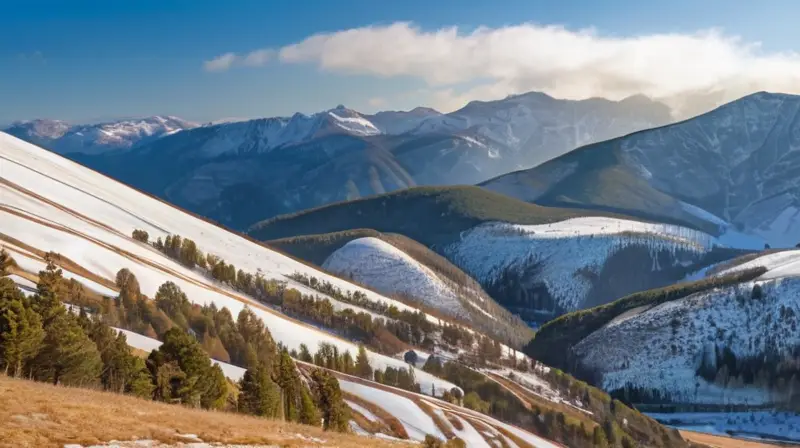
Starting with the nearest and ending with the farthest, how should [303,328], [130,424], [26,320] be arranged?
[130,424], [26,320], [303,328]

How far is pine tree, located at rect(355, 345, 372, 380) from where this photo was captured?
122m

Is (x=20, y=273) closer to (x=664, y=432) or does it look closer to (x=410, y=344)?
(x=410, y=344)

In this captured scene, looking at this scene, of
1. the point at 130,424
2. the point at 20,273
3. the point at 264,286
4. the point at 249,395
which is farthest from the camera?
the point at 264,286

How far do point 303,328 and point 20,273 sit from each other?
2144 inches

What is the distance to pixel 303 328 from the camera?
5453 inches

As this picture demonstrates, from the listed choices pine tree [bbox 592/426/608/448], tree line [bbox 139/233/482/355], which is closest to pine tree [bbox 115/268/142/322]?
tree line [bbox 139/233/482/355]

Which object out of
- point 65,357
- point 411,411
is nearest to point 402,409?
point 411,411

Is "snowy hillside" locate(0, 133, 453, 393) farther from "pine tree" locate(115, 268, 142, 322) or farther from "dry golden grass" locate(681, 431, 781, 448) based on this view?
"dry golden grass" locate(681, 431, 781, 448)

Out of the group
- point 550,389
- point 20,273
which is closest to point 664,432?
point 550,389

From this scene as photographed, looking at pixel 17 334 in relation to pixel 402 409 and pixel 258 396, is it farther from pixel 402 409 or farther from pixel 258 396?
pixel 402 409

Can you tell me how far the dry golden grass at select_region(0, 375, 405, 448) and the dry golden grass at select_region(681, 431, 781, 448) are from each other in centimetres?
14100

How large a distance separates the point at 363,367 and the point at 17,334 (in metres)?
76.5

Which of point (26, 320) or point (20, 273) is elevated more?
point (20, 273)

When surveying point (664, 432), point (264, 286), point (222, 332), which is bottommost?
point (664, 432)
